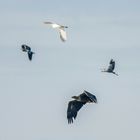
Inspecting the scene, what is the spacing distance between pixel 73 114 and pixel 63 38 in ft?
47.5

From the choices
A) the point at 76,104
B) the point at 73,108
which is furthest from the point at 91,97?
the point at 76,104

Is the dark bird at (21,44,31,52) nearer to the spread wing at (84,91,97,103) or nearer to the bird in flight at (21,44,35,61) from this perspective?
the bird in flight at (21,44,35,61)

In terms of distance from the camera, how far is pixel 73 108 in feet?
366

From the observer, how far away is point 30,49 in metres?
126

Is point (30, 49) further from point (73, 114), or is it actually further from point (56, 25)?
point (73, 114)

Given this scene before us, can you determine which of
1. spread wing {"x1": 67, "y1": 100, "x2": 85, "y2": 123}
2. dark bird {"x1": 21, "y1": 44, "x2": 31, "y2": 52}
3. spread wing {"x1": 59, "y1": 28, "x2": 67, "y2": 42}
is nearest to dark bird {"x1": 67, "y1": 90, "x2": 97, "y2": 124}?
spread wing {"x1": 67, "y1": 100, "x2": 85, "y2": 123}

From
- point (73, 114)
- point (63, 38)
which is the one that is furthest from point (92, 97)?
point (63, 38)

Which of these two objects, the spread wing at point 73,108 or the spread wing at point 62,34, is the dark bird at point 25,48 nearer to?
the spread wing at point 62,34

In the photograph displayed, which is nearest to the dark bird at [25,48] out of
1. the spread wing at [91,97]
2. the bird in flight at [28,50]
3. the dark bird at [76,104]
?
the bird in flight at [28,50]

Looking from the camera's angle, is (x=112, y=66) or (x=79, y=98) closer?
(x=79, y=98)

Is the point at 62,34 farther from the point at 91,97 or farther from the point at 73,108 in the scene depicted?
the point at 91,97

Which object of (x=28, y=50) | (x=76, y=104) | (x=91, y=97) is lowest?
(x=91, y=97)

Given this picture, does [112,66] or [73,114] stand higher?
[112,66]

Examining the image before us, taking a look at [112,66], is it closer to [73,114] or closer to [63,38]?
[63,38]
